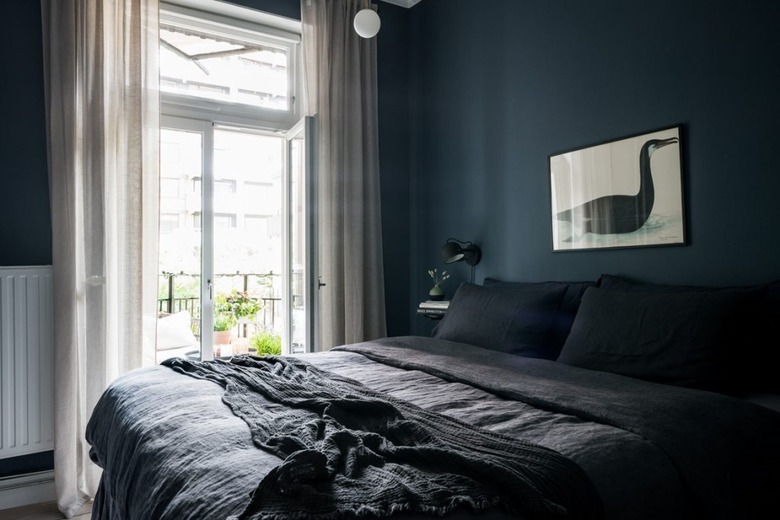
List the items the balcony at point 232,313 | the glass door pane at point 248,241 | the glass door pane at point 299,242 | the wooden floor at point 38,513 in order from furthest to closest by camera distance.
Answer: the balcony at point 232,313
the glass door pane at point 248,241
the glass door pane at point 299,242
the wooden floor at point 38,513

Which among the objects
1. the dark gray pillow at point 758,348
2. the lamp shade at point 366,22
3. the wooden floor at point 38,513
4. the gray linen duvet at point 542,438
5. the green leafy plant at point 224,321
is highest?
the lamp shade at point 366,22

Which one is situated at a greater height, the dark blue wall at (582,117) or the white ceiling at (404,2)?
the white ceiling at (404,2)

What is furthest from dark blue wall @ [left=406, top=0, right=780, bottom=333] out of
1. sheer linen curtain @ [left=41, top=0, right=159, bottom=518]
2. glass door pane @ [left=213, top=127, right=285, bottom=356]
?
sheer linen curtain @ [left=41, top=0, right=159, bottom=518]

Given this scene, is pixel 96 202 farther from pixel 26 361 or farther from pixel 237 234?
pixel 237 234

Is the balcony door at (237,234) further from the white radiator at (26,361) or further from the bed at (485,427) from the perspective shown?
the bed at (485,427)

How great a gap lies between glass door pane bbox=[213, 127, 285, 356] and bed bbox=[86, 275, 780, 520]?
7.39 ft

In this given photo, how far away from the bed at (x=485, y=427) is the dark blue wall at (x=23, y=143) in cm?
135

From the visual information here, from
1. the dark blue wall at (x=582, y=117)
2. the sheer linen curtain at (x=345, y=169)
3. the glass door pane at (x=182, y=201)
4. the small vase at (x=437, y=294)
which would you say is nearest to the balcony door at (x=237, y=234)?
the glass door pane at (x=182, y=201)

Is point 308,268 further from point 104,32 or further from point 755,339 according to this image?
point 755,339

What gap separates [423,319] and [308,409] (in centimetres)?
249

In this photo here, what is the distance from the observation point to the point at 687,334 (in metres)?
1.79

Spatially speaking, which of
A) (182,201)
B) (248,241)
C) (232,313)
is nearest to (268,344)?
(232,313)

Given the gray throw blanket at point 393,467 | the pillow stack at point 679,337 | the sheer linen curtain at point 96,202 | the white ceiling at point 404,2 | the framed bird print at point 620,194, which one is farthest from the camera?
the white ceiling at point 404,2

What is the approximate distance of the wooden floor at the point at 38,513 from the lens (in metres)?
2.61
